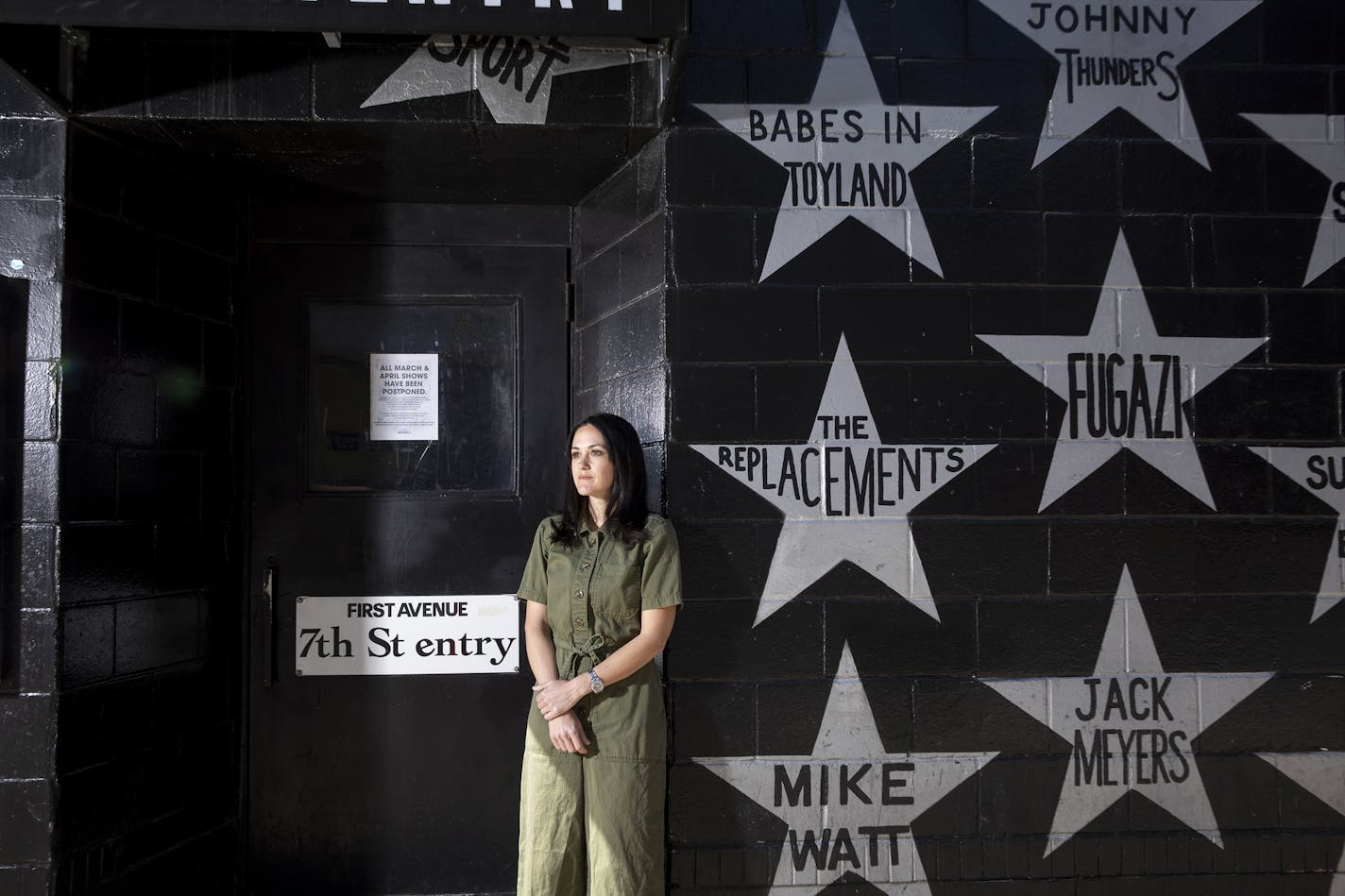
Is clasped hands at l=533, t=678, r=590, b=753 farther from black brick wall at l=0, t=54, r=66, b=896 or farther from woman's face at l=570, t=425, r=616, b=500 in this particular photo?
black brick wall at l=0, t=54, r=66, b=896

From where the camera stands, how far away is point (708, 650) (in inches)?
120

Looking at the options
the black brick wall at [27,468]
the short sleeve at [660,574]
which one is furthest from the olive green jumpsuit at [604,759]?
the black brick wall at [27,468]

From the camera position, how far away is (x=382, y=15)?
263 centimetres

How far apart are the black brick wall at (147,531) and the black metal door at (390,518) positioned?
0.42ft

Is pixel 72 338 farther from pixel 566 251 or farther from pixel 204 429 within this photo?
pixel 566 251

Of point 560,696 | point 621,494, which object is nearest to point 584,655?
point 560,696

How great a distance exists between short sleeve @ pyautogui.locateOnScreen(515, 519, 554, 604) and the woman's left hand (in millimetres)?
270

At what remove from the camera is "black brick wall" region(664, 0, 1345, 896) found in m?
3.07

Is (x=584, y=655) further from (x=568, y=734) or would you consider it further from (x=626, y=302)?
(x=626, y=302)

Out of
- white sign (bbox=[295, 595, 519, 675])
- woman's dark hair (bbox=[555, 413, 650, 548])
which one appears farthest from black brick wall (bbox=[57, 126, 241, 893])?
woman's dark hair (bbox=[555, 413, 650, 548])

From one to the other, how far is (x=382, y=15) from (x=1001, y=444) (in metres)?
2.33

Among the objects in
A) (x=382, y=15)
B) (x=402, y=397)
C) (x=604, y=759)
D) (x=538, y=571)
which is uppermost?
(x=382, y=15)

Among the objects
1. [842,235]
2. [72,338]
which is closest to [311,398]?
[72,338]

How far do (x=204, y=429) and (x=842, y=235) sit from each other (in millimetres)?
2380
